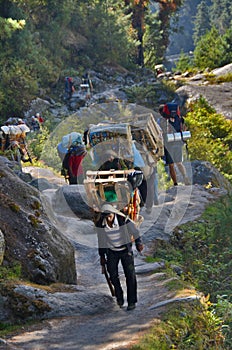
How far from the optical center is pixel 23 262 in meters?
6.59

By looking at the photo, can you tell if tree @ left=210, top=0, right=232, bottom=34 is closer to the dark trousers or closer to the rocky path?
the rocky path

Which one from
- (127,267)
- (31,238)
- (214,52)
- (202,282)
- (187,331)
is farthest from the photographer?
(214,52)

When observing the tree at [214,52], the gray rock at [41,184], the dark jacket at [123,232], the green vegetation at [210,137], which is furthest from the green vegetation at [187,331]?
the tree at [214,52]

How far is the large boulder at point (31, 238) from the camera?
6625 mm

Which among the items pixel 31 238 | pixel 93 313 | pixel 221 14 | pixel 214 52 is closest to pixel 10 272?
pixel 31 238

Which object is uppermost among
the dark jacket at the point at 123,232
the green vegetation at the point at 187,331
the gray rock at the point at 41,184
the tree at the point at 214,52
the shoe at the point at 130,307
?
the tree at the point at 214,52

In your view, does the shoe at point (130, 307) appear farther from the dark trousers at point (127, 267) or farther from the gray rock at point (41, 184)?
the gray rock at point (41, 184)

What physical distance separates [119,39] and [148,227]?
27.6 metres

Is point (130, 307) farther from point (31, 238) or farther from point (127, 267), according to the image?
point (31, 238)

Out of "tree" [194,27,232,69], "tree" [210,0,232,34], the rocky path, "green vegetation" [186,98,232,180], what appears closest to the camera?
the rocky path

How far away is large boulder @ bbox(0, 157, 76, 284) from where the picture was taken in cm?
662

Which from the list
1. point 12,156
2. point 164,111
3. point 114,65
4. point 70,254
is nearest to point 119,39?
point 114,65

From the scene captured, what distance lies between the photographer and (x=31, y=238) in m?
6.78

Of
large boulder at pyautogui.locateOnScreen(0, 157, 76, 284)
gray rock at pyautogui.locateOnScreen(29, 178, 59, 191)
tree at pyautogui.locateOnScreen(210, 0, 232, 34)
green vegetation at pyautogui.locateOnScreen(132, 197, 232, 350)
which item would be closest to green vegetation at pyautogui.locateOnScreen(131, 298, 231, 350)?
green vegetation at pyautogui.locateOnScreen(132, 197, 232, 350)
